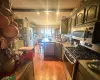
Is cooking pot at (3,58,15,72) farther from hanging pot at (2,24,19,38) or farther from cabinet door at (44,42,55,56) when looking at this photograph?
cabinet door at (44,42,55,56)

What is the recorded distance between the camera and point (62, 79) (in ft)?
7.24

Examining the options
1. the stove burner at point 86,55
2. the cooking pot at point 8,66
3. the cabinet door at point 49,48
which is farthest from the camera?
the cabinet door at point 49,48

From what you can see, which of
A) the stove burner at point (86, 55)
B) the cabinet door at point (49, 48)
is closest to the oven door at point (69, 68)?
the stove burner at point (86, 55)

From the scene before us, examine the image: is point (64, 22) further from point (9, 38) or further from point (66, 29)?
point (9, 38)

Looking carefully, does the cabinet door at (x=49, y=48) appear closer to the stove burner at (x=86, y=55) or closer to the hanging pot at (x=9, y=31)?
the stove burner at (x=86, y=55)

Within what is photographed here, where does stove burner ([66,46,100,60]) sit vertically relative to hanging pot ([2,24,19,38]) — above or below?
below

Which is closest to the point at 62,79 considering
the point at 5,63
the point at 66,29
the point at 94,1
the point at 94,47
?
the point at 94,47

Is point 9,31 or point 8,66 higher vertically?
point 9,31

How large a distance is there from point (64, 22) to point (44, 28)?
6064 millimetres

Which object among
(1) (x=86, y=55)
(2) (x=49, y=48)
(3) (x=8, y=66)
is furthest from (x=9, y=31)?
(2) (x=49, y=48)

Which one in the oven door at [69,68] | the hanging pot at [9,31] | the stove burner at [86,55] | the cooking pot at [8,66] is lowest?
the oven door at [69,68]

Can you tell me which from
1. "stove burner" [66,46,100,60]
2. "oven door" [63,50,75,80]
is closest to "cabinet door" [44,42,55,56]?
"oven door" [63,50,75,80]

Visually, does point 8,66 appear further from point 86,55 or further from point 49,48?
point 49,48

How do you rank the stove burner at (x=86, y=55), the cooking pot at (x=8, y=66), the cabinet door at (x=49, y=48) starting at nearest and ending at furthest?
the cooking pot at (x=8, y=66), the stove burner at (x=86, y=55), the cabinet door at (x=49, y=48)
